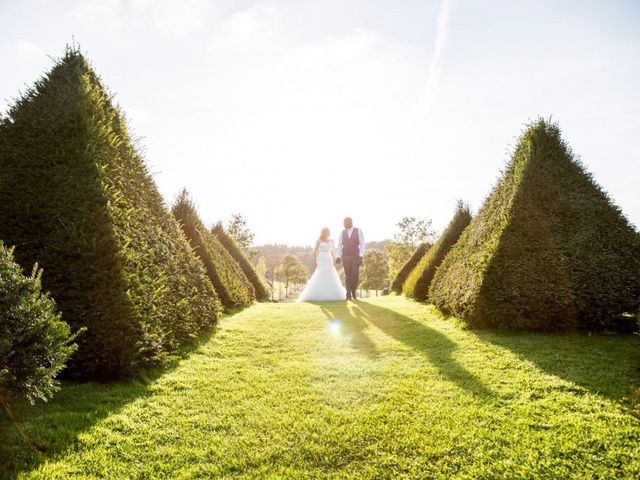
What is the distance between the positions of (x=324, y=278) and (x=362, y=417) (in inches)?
517

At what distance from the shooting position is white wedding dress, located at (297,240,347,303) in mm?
17469

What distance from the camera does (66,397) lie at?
15.3 feet

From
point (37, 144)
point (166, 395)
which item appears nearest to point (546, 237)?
point (166, 395)

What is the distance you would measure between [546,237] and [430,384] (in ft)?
13.2

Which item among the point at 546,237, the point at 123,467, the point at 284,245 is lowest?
the point at 123,467

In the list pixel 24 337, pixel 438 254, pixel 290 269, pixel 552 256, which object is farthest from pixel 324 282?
pixel 290 269

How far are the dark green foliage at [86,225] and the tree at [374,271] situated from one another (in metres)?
48.8

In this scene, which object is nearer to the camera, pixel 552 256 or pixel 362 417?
pixel 362 417

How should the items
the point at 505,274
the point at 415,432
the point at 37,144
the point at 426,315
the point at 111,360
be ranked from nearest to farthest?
1. the point at 415,432
2. the point at 111,360
3. the point at 37,144
4. the point at 505,274
5. the point at 426,315

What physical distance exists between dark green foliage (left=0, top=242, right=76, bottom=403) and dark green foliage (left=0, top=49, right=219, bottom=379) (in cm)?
154

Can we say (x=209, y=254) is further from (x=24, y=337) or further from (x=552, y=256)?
(x=552, y=256)

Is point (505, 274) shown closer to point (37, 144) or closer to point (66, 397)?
point (66, 397)

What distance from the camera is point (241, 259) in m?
18.0

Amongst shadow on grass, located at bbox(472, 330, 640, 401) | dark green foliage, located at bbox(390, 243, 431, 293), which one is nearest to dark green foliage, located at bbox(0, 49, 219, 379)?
shadow on grass, located at bbox(472, 330, 640, 401)
